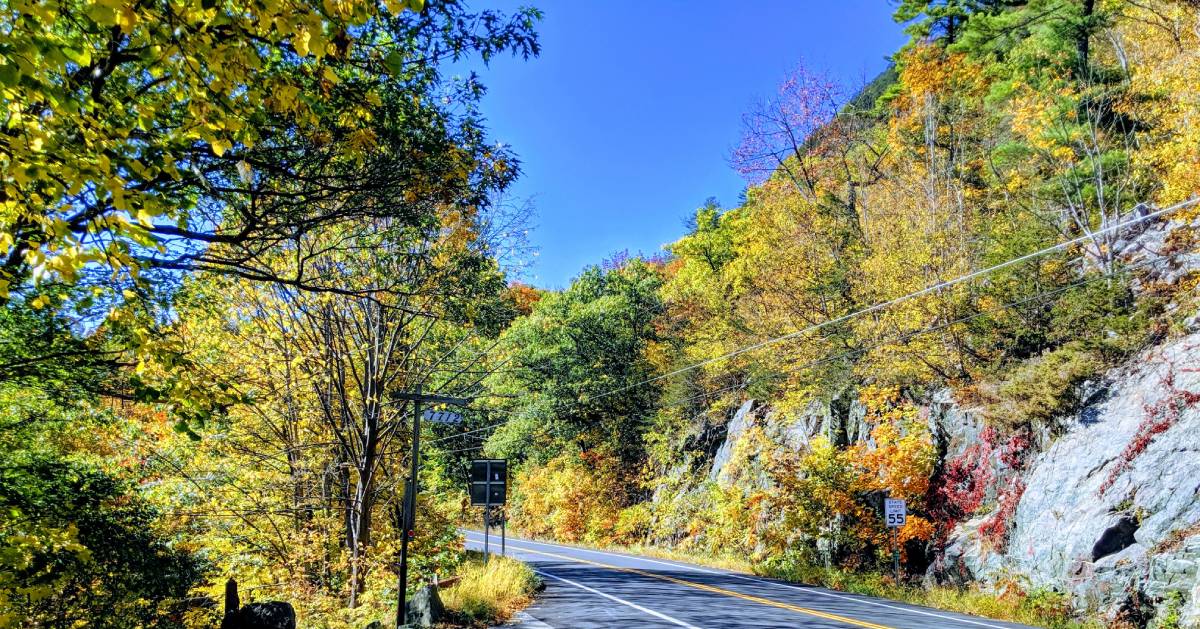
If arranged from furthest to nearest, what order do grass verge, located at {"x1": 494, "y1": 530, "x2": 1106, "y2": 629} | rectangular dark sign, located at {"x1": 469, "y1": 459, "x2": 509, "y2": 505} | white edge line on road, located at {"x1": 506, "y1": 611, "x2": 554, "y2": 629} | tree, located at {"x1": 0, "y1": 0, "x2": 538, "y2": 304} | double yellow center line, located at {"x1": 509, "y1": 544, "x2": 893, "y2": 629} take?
rectangular dark sign, located at {"x1": 469, "y1": 459, "x2": 509, "y2": 505}, grass verge, located at {"x1": 494, "y1": 530, "x2": 1106, "y2": 629}, white edge line on road, located at {"x1": 506, "y1": 611, "x2": 554, "y2": 629}, double yellow center line, located at {"x1": 509, "y1": 544, "x2": 893, "y2": 629}, tree, located at {"x1": 0, "y1": 0, "x2": 538, "y2": 304}

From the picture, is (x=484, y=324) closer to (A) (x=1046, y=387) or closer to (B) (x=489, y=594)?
(B) (x=489, y=594)

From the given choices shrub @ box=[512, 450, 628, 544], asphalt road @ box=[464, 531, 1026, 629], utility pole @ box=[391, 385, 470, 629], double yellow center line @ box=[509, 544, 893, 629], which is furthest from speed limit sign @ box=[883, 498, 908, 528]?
shrub @ box=[512, 450, 628, 544]

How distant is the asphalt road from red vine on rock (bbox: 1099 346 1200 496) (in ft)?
13.2

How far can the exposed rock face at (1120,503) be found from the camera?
1118 centimetres

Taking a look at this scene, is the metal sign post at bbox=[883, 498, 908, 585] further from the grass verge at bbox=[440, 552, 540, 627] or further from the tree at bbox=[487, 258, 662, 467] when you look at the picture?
the tree at bbox=[487, 258, 662, 467]

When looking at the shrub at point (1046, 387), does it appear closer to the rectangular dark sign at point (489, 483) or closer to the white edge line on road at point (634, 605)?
the white edge line on road at point (634, 605)

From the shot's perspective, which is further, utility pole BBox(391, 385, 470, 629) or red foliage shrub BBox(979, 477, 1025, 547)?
red foliage shrub BBox(979, 477, 1025, 547)

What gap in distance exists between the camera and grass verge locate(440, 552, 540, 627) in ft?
39.0


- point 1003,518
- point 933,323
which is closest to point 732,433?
point 933,323

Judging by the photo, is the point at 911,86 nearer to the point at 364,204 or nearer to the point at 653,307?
the point at 653,307

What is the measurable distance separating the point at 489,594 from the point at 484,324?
5.30 m

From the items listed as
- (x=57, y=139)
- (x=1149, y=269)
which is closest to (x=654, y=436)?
(x=1149, y=269)

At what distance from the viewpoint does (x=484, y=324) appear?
1229 centimetres

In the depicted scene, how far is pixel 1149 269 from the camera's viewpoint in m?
15.9
